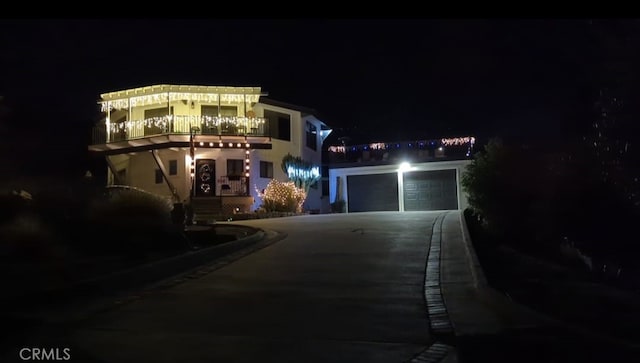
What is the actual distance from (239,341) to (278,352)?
22.3 inches

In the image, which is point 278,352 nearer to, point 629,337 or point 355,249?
point 629,337

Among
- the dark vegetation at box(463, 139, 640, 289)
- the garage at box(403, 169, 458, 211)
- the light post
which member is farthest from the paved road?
the garage at box(403, 169, 458, 211)

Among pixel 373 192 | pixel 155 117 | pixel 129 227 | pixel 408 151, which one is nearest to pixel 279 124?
pixel 155 117

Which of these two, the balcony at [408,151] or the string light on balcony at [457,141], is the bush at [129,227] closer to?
the balcony at [408,151]

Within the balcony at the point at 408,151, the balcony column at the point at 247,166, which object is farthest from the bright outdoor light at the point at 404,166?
the balcony column at the point at 247,166

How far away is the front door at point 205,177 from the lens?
29625mm

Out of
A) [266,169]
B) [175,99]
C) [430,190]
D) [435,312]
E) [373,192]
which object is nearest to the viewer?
[435,312]

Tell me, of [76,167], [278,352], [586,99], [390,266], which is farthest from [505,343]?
[76,167]

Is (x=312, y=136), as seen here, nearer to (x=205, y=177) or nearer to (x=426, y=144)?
(x=426, y=144)

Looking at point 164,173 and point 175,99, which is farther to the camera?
point 175,99

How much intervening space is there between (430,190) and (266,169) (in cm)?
963

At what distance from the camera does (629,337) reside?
21.3 feet

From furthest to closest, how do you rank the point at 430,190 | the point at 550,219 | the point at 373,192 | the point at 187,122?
the point at 373,192 → the point at 430,190 → the point at 187,122 → the point at 550,219

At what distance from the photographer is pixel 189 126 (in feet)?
95.7
